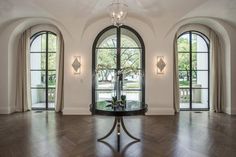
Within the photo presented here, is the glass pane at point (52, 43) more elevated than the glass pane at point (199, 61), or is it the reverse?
the glass pane at point (52, 43)

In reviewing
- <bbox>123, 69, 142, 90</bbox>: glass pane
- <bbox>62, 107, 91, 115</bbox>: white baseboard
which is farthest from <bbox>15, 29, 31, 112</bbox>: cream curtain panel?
<bbox>123, 69, 142, 90</bbox>: glass pane

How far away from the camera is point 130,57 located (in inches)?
310

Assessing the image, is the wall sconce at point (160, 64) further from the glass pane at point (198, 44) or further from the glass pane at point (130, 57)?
the glass pane at point (198, 44)

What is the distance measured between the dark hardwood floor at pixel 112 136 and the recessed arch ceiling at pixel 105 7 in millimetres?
3393

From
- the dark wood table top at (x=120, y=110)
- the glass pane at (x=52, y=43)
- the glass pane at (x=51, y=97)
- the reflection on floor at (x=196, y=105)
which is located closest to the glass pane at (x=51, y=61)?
the glass pane at (x=52, y=43)

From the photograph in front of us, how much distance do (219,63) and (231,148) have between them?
15.6 ft

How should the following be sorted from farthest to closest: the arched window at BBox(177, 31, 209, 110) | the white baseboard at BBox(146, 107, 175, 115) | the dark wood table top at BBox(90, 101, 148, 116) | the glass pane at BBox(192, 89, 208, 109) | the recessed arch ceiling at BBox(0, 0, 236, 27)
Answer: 1. the glass pane at BBox(192, 89, 208, 109)
2. the arched window at BBox(177, 31, 209, 110)
3. the white baseboard at BBox(146, 107, 175, 115)
4. the recessed arch ceiling at BBox(0, 0, 236, 27)
5. the dark wood table top at BBox(90, 101, 148, 116)

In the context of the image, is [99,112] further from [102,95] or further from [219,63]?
[219,63]

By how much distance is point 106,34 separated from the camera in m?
7.77

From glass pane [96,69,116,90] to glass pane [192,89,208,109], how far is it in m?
3.43

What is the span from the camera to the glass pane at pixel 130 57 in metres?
7.86

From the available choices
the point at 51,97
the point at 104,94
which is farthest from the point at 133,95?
the point at 51,97

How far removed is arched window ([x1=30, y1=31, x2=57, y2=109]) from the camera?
8.40m

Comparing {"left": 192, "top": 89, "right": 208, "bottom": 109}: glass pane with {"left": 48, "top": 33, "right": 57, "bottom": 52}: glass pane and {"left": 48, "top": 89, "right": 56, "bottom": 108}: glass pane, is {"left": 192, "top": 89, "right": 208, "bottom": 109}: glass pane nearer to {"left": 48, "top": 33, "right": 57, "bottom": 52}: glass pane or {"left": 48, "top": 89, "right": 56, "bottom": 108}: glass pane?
{"left": 48, "top": 89, "right": 56, "bottom": 108}: glass pane
